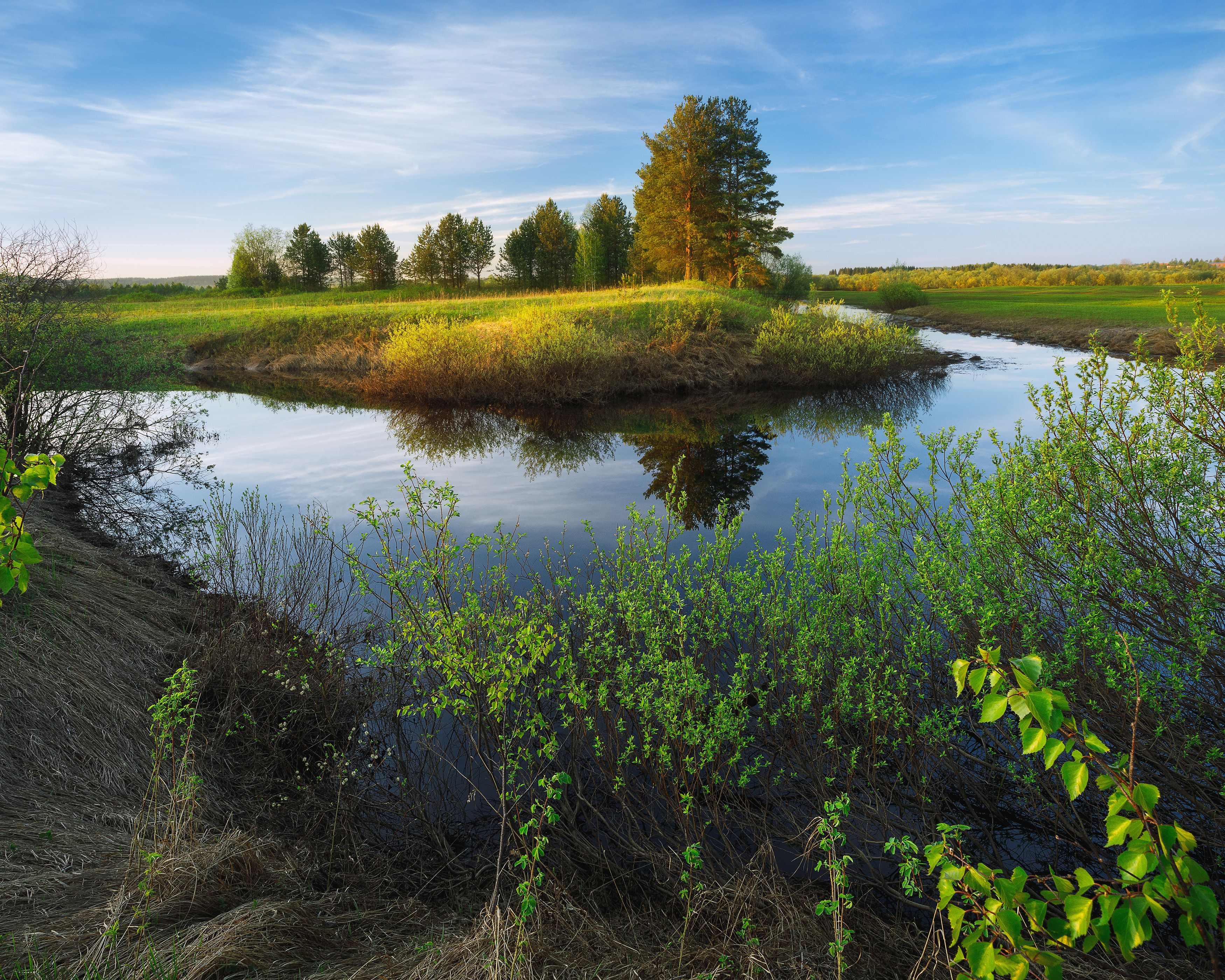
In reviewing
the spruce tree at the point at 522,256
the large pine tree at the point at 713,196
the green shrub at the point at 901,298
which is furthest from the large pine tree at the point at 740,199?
the spruce tree at the point at 522,256

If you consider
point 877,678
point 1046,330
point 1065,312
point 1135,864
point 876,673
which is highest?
point 1065,312

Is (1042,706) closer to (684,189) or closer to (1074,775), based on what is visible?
(1074,775)

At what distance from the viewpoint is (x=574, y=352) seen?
24250mm

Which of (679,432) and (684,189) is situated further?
(684,189)

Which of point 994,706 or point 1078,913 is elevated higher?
point 994,706

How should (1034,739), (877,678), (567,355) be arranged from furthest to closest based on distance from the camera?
1. (567,355)
2. (877,678)
3. (1034,739)

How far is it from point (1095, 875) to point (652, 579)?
402 centimetres

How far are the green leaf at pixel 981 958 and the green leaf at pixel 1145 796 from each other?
53 centimetres

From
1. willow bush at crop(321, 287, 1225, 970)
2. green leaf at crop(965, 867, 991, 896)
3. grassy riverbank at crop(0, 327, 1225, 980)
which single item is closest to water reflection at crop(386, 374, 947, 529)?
willow bush at crop(321, 287, 1225, 970)

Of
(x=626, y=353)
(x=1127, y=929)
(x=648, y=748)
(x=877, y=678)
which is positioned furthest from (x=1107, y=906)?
(x=626, y=353)

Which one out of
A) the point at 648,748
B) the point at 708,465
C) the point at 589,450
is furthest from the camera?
the point at 589,450

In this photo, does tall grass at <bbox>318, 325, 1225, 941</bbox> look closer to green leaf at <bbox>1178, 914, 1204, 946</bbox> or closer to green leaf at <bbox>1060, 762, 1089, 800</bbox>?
green leaf at <bbox>1178, 914, 1204, 946</bbox>

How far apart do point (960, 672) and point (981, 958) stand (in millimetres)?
725

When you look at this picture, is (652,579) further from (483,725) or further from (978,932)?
(978,932)
